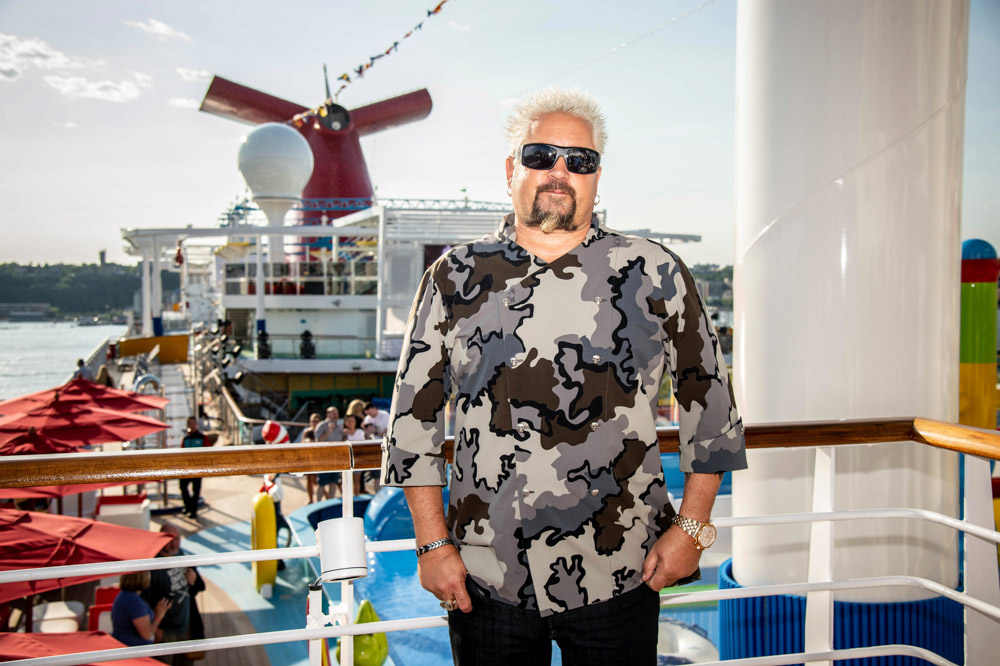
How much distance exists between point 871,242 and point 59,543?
4632 millimetres

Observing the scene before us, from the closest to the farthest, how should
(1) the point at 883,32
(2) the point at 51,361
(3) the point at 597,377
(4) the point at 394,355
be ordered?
(3) the point at 597,377
(1) the point at 883,32
(4) the point at 394,355
(2) the point at 51,361

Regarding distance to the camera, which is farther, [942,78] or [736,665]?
[942,78]

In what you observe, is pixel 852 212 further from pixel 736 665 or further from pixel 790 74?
pixel 736 665

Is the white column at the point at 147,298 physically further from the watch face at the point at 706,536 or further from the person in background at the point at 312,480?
the watch face at the point at 706,536

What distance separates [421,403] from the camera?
1489 millimetres

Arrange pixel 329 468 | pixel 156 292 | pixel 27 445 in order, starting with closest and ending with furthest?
1. pixel 329 468
2. pixel 27 445
3. pixel 156 292

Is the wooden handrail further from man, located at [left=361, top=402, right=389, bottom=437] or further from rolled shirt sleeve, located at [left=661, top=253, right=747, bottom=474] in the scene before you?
man, located at [left=361, top=402, right=389, bottom=437]

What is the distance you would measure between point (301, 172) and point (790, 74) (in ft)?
73.1

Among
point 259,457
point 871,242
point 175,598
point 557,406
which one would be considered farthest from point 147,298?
Answer: point 557,406

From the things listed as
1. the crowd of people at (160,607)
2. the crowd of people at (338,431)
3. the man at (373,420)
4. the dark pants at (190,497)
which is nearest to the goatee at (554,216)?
Answer: the crowd of people at (160,607)

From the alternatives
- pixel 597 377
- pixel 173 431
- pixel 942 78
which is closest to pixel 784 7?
pixel 942 78

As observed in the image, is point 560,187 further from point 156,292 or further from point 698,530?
point 156,292

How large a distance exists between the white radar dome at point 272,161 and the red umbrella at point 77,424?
15.9m

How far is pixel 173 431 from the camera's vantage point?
50.8ft
